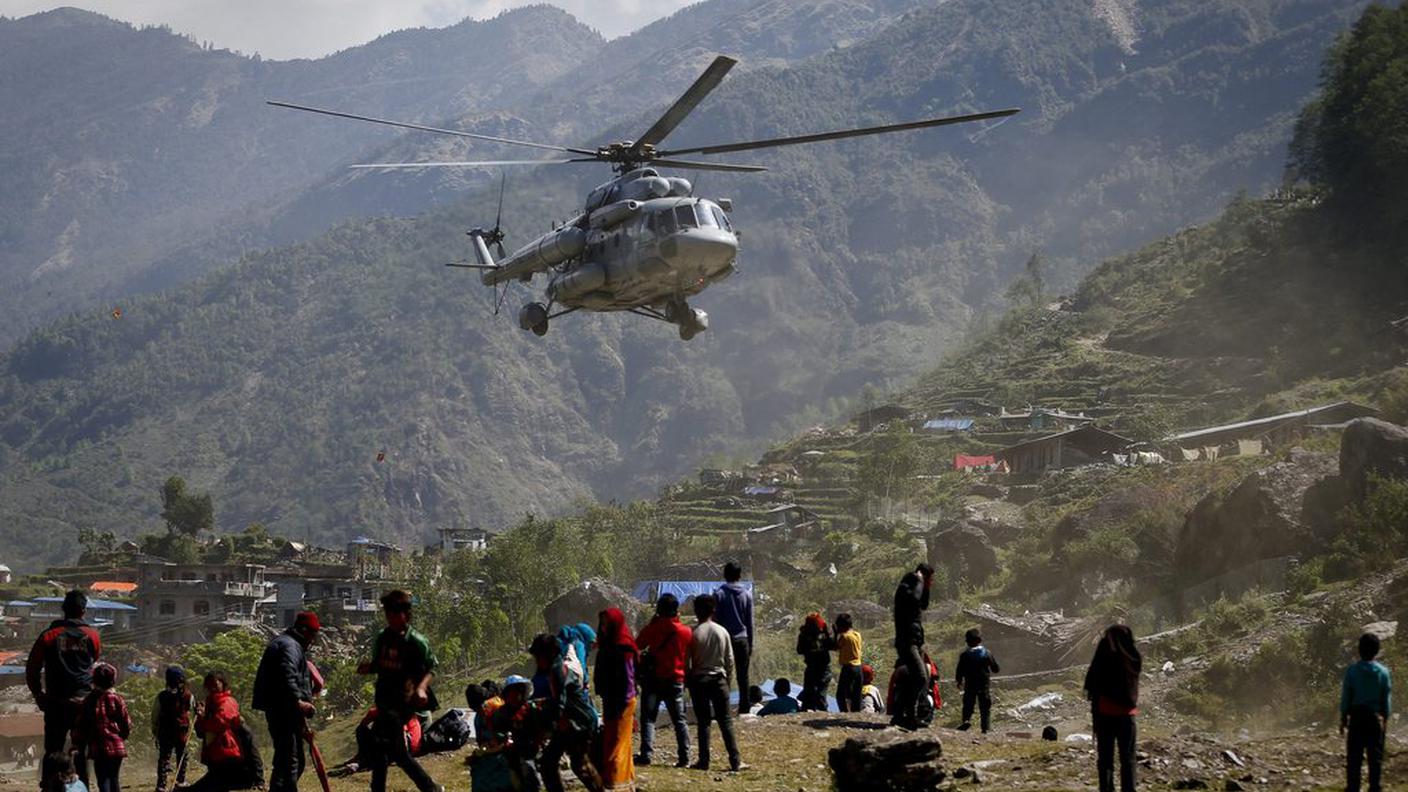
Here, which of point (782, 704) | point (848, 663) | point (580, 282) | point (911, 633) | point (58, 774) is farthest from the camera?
point (580, 282)

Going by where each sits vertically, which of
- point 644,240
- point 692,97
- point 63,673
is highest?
point 692,97

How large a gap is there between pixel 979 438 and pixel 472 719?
74.4 meters

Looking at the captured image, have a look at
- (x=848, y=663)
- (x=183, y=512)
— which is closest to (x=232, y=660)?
(x=848, y=663)

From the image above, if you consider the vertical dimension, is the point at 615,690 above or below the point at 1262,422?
below

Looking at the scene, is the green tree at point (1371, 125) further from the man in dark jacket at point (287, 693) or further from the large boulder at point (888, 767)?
the man in dark jacket at point (287, 693)

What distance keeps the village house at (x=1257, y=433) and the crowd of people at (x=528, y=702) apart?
44.0 metres

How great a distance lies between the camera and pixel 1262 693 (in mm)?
26938

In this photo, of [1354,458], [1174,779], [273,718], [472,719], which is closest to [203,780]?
[273,718]

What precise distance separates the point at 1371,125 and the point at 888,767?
220 ft

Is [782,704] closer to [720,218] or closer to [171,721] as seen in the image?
[171,721]

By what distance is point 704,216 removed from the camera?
26.8 metres

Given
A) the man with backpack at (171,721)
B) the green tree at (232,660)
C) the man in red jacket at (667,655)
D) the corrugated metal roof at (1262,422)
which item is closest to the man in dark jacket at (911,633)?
the man in red jacket at (667,655)

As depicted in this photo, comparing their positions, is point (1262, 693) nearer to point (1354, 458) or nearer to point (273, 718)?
point (1354, 458)

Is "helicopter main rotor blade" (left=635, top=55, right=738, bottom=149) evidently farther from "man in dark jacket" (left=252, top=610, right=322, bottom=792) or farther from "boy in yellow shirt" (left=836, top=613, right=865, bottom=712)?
"man in dark jacket" (left=252, top=610, right=322, bottom=792)
